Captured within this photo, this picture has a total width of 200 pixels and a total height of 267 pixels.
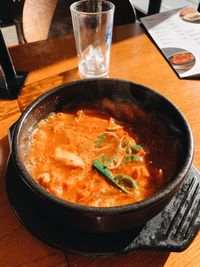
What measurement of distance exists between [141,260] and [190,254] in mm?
138

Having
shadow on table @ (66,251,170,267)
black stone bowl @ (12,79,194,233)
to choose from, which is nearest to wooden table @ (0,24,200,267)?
shadow on table @ (66,251,170,267)

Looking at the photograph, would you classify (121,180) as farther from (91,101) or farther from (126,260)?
(91,101)

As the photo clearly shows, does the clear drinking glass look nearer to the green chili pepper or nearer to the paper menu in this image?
the paper menu

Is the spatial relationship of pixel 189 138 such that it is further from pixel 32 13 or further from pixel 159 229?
pixel 32 13


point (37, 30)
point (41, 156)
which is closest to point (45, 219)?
point (41, 156)

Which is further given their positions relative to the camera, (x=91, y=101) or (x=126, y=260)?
(x=91, y=101)

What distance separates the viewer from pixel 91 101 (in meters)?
1.14

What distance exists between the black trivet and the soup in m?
0.08

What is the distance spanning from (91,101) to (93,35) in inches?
19.0

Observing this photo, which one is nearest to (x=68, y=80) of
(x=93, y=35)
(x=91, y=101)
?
(x=93, y=35)

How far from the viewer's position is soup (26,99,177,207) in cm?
85

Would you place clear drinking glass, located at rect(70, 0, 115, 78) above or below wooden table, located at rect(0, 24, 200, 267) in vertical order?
above

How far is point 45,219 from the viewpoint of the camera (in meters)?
0.79

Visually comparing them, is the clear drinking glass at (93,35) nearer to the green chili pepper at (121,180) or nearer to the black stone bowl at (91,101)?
the black stone bowl at (91,101)
